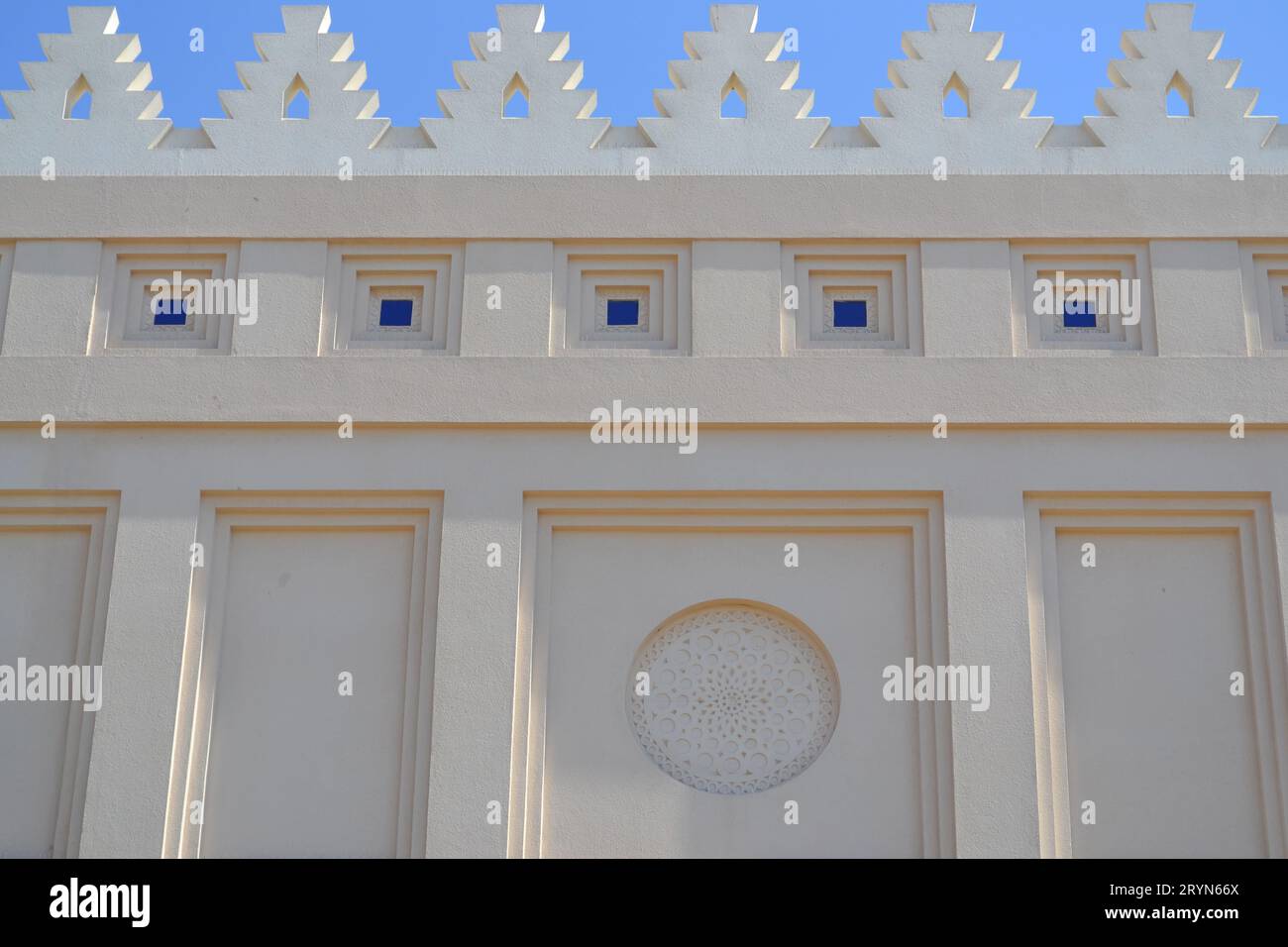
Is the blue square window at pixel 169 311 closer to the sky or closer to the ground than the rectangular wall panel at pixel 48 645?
closer to the sky

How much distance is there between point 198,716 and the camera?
8.24 meters

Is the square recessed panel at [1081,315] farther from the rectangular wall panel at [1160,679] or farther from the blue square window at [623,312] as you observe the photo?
the blue square window at [623,312]

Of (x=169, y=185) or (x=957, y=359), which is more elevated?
(x=169, y=185)

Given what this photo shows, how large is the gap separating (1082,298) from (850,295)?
50.6 inches

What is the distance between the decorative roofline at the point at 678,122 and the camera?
901cm

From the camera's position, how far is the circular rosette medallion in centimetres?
824

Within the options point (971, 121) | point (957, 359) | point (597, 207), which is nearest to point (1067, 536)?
point (957, 359)

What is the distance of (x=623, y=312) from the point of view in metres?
8.99

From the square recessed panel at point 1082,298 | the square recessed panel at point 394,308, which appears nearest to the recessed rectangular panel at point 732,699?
the square recessed panel at point 1082,298

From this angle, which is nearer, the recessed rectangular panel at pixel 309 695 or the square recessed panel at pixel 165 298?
the recessed rectangular panel at pixel 309 695

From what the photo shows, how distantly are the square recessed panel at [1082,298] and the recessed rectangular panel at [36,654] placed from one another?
17.5ft
